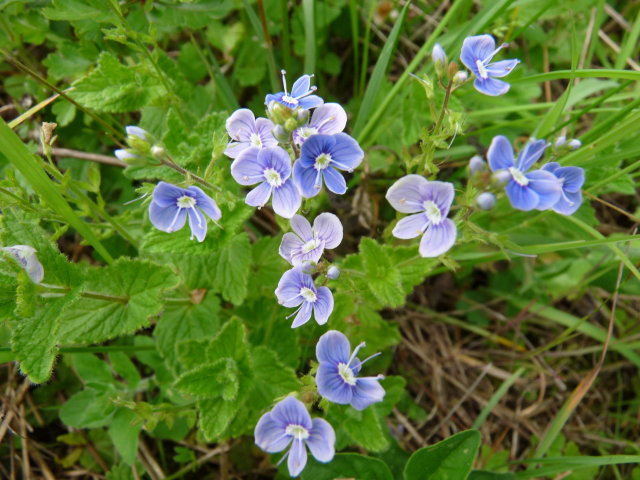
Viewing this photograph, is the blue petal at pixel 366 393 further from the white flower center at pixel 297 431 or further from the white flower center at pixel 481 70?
the white flower center at pixel 481 70

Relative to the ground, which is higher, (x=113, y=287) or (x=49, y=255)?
(x=49, y=255)

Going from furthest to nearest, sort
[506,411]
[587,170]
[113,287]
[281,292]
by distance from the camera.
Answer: [506,411], [587,170], [113,287], [281,292]

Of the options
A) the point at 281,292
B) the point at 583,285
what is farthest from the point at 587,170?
the point at 281,292

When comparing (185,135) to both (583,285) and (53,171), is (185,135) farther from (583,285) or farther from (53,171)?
(583,285)

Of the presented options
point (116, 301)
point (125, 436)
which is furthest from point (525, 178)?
point (125, 436)

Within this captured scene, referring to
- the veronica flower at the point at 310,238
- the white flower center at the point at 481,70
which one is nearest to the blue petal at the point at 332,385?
the veronica flower at the point at 310,238

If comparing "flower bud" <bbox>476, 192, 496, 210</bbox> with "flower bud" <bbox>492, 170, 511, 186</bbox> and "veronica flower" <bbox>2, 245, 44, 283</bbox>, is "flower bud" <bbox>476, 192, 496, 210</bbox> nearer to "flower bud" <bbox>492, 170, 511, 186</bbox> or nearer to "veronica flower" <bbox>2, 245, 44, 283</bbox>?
"flower bud" <bbox>492, 170, 511, 186</bbox>
